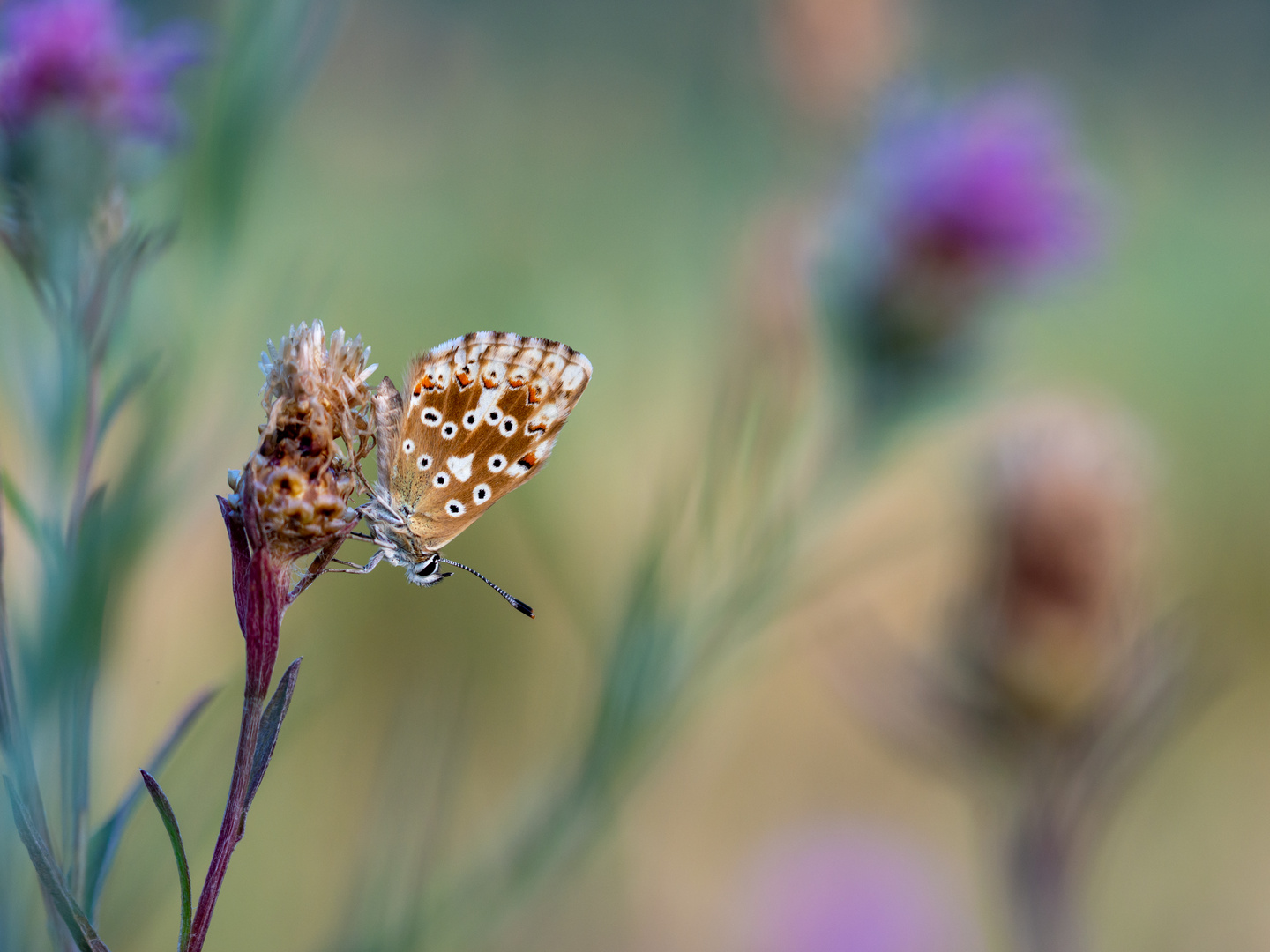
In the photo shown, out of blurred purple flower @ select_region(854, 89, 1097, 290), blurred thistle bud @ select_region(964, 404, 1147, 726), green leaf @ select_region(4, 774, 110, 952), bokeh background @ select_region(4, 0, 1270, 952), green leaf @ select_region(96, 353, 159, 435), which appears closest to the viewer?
green leaf @ select_region(4, 774, 110, 952)

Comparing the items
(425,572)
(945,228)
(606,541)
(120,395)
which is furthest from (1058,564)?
(606,541)

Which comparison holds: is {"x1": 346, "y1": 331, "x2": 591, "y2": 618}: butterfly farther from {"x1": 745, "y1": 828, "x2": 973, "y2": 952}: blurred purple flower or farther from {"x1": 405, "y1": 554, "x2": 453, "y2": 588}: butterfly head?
{"x1": 745, "y1": 828, "x2": 973, "y2": 952}: blurred purple flower

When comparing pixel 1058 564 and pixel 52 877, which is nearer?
pixel 52 877

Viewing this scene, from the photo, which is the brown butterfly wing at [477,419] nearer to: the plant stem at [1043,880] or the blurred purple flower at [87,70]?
the blurred purple flower at [87,70]

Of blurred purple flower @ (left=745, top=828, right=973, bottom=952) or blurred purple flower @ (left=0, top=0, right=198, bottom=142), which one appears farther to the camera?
blurred purple flower @ (left=745, top=828, right=973, bottom=952)

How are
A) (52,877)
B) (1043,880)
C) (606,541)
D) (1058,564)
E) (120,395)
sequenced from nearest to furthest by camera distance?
(52,877) → (120,395) → (1043,880) → (1058,564) → (606,541)

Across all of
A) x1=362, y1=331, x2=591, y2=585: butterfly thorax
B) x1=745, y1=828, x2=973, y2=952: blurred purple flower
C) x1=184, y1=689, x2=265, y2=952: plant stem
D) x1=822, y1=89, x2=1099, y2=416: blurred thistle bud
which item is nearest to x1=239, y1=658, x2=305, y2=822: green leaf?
x1=184, y1=689, x2=265, y2=952: plant stem

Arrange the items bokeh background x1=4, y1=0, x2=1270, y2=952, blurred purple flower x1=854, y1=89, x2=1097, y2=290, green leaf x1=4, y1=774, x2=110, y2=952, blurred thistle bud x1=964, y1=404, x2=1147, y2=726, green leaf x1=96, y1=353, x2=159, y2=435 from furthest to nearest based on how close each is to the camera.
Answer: blurred purple flower x1=854, y1=89, x2=1097, y2=290 < blurred thistle bud x1=964, y1=404, x2=1147, y2=726 < bokeh background x1=4, y1=0, x2=1270, y2=952 < green leaf x1=96, y1=353, x2=159, y2=435 < green leaf x1=4, y1=774, x2=110, y2=952

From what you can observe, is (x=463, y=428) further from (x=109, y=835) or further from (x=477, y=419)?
(x=109, y=835)
